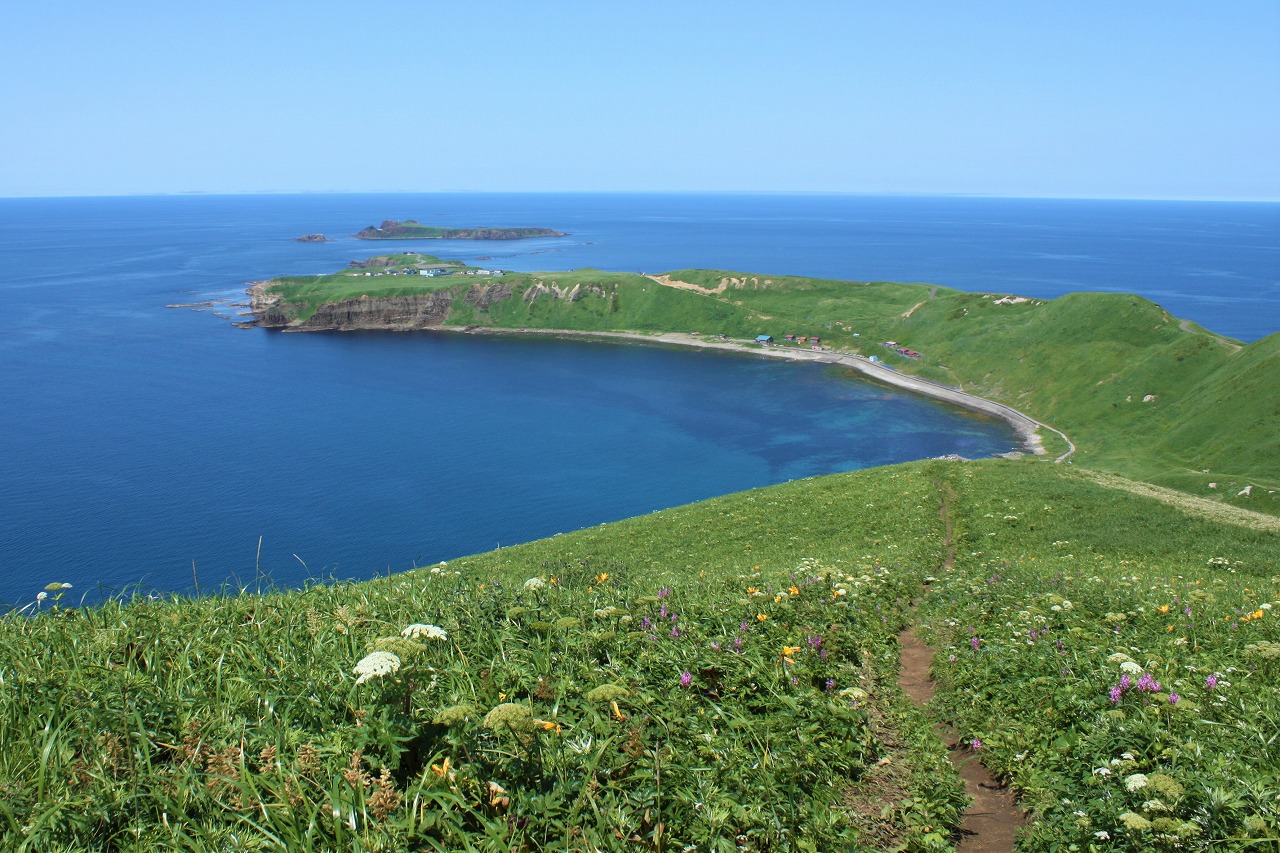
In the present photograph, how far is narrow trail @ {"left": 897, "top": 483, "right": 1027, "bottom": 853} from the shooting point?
7.85 m

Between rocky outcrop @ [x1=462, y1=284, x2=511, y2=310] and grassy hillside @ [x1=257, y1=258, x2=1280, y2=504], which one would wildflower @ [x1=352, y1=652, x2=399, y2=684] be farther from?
rocky outcrop @ [x1=462, y1=284, x2=511, y2=310]

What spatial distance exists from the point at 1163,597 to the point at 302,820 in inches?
621

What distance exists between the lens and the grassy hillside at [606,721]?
563cm

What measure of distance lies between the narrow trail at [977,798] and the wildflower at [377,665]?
612cm

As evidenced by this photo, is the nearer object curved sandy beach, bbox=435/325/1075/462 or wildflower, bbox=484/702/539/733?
wildflower, bbox=484/702/539/733

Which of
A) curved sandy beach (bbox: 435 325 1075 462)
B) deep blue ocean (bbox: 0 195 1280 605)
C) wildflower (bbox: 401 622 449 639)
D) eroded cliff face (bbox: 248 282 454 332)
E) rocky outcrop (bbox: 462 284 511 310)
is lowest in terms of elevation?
deep blue ocean (bbox: 0 195 1280 605)

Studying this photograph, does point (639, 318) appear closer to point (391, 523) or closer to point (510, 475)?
point (510, 475)

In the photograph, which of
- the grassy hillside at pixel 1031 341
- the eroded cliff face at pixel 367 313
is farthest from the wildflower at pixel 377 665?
the eroded cliff face at pixel 367 313

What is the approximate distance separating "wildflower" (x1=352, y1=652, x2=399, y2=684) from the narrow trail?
612 cm

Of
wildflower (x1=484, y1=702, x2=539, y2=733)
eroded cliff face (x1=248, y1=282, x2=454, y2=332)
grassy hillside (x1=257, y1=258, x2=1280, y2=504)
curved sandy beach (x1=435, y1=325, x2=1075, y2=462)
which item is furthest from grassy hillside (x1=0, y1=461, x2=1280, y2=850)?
eroded cliff face (x1=248, y1=282, x2=454, y2=332)

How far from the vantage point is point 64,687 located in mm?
6703

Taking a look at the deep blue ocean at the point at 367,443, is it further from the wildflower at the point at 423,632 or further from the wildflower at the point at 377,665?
the wildflower at the point at 377,665

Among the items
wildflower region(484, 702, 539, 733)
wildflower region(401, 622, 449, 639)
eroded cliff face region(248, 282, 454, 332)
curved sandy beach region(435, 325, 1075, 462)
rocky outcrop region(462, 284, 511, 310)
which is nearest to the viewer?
wildflower region(484, 702, 539, 733)

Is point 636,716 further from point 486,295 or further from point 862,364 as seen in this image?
point 486,295
